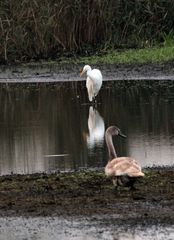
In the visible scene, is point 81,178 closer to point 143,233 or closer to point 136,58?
point 143,233

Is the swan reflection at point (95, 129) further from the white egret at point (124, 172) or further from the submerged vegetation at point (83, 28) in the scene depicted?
→ the submerged vegetation at point (83, 28)

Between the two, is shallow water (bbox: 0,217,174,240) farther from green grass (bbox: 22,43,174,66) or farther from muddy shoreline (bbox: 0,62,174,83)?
green grass (bbox: 22,43,174,66)

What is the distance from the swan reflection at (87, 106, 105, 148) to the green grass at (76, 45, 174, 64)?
744 centimetres

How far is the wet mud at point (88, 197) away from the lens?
31.1 feet

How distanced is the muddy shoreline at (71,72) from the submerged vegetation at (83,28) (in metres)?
0.65

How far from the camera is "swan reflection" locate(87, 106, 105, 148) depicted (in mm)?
14725

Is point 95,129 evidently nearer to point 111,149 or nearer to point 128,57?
point 111,149

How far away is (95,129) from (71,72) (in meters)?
8.91

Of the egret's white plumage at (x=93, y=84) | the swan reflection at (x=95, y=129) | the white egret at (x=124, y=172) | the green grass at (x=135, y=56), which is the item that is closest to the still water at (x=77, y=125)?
the swan reflection at (x=95, y=129)

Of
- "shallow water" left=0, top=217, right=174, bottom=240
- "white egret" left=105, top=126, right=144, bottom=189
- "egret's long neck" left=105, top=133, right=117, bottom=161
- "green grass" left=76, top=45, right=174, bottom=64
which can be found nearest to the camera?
"shallow water" left=0, top=217, right=174, bottom=240

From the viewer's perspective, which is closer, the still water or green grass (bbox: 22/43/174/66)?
the still water

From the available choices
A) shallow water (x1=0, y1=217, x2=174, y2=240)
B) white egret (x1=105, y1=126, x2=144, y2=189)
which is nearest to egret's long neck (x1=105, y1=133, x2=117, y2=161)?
white egret (x1=105, y1=126, x2=144, y2=189)

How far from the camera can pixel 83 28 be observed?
27.1 meters

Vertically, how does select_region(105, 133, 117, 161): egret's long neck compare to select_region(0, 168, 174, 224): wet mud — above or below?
above
